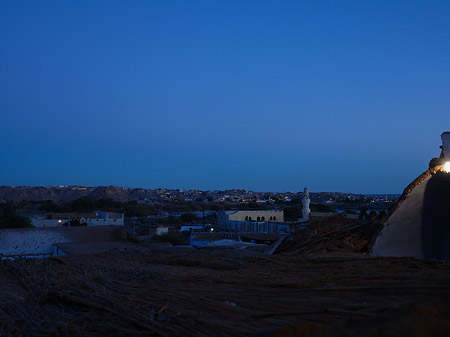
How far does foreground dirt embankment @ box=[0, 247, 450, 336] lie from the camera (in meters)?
2.53

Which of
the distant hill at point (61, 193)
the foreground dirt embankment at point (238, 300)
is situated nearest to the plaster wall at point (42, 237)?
the foreground dirt embankment at point (238, 300)

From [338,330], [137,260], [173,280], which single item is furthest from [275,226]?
[338,330]

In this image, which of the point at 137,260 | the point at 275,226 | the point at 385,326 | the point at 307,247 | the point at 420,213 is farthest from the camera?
the point at 275,226

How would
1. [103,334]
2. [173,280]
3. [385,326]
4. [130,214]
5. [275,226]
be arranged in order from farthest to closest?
[130,214] → [275,226] → [173,280] → [103,334] → [385,326]

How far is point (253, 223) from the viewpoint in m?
22.7

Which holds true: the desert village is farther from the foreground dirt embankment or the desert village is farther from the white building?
the white building

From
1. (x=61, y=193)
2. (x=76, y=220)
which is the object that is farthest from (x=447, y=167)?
(x=61, y=193)

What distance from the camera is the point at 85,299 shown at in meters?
4.15

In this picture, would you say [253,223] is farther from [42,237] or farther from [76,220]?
[76,220]

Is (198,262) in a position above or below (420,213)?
below

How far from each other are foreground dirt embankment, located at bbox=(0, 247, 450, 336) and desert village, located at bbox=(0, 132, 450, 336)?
0.01m

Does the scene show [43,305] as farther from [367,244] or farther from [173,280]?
[367,244]

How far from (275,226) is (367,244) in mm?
11480

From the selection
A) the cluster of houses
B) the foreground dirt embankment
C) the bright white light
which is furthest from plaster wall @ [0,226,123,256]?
the cluster of houses
